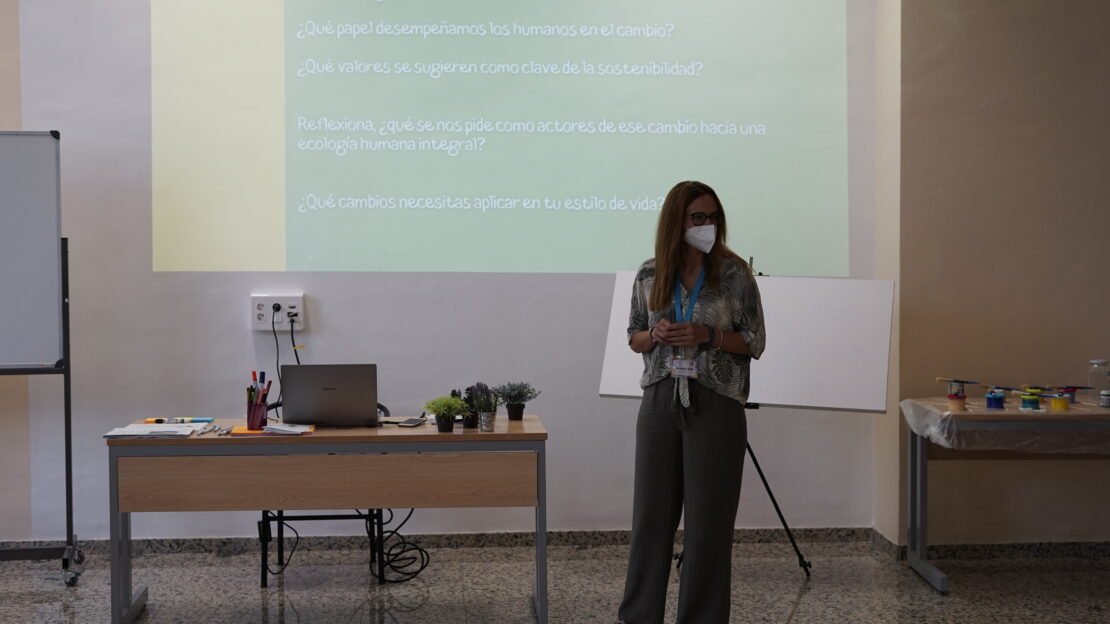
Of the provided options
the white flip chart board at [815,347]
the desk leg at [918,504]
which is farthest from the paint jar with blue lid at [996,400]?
the white flip chart board at [815,347]

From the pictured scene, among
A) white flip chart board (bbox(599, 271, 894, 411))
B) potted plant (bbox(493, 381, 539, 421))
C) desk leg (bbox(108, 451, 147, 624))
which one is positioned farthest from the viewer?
white flip chart board (bbox(599, 271, 894, 411))

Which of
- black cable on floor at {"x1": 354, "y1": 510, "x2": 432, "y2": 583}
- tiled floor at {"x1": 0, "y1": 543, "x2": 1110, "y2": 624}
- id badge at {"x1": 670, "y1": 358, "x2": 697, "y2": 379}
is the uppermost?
id badge at {"x1": 670, "y1": 358, "x2": 697, "y2": 379}

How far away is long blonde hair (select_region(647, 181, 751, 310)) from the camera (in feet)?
9.37

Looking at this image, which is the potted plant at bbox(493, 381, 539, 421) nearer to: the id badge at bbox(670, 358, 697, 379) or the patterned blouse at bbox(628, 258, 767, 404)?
the patterned blouse at bbox(628, 258, 767, 404)

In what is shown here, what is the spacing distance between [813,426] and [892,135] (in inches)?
57.3

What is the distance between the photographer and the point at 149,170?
422 centimetres

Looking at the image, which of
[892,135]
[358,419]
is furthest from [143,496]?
[892,135]

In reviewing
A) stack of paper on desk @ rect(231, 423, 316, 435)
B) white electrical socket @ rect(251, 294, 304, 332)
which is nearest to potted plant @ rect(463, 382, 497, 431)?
stack of paper on desk @ rect(231, 423, 316, 435)

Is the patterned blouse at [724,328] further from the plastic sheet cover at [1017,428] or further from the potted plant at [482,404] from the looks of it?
the plastic sheet cover at [1017,428]

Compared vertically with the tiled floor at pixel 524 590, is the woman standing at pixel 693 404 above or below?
above

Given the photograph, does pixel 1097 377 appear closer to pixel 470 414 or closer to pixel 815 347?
pixel 815 347

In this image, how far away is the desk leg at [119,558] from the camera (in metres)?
3.12

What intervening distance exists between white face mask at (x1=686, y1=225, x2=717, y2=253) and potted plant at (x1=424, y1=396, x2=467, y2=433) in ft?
3.47

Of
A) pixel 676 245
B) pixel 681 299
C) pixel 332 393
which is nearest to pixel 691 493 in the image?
pixel 681 299
